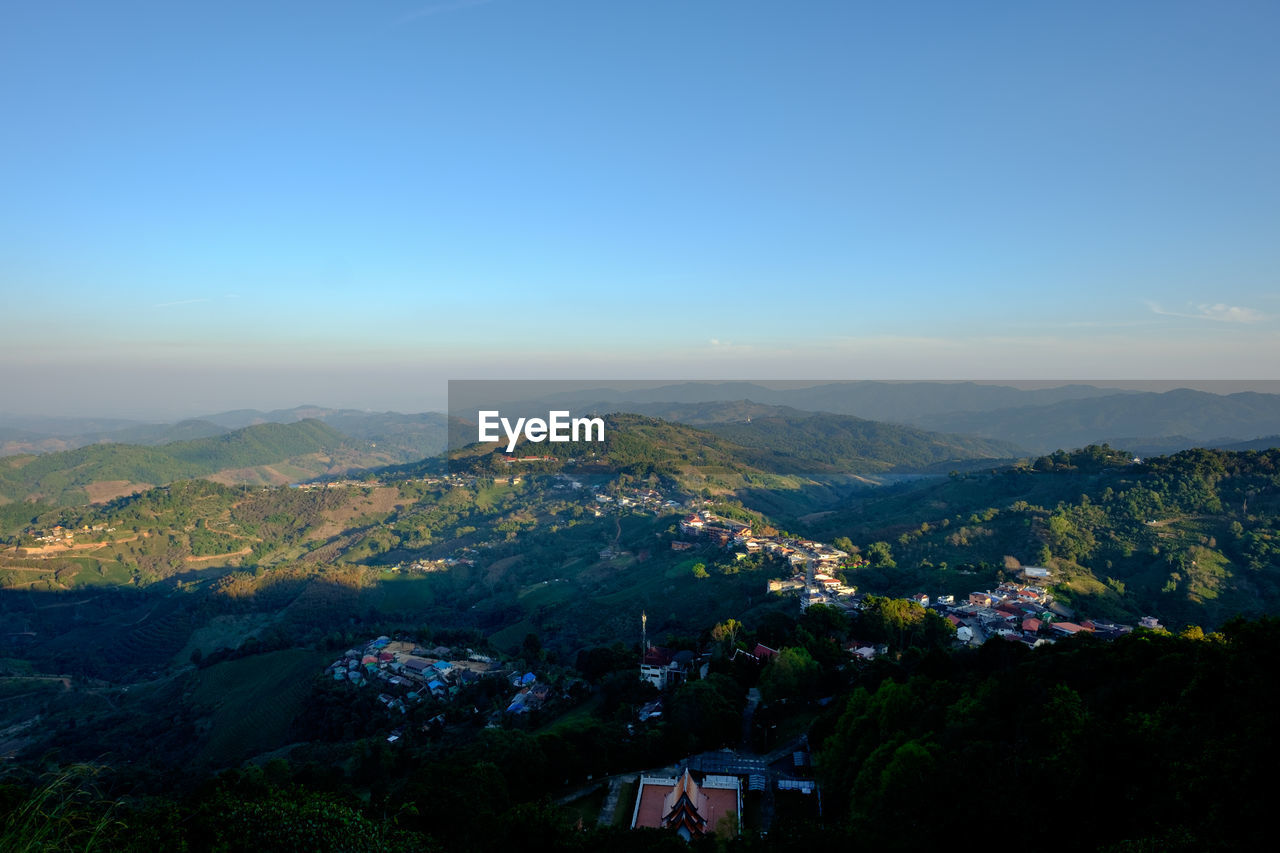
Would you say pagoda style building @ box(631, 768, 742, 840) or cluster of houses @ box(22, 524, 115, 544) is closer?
pagoda style building @ box(631, 768, 742, 840)

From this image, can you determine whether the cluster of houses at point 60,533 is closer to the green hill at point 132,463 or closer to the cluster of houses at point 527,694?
the green hill at point 132,463

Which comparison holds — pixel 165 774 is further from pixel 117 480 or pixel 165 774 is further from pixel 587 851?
pixel 117 480

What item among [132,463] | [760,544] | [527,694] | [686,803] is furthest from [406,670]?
[132,463]

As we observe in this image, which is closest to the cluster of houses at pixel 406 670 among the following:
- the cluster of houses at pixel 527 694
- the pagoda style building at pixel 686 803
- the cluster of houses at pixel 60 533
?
the cluster of houses at pixel 527 694

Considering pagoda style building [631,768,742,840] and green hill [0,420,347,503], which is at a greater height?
pagoda style building [631,768,742,840]

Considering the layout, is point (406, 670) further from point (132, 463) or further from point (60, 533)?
point (132, 463)

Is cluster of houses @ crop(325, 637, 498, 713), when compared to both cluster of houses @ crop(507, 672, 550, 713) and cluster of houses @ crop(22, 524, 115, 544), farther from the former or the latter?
cluster of houses @ crop(22, 524, 115, 544)

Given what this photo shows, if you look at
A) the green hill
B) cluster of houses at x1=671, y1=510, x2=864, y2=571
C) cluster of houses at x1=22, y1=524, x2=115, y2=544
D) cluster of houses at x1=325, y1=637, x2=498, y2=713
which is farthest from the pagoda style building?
the green hill
